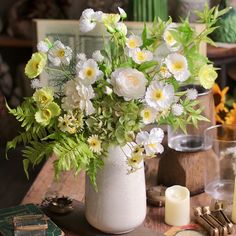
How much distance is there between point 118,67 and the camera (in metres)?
1.19

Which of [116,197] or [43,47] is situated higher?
[43,47]

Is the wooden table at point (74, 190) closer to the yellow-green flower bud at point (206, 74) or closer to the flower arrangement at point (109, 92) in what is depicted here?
the flower arrangement at point (109, 92)

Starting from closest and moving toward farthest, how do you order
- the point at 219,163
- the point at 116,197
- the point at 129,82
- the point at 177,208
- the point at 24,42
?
1. the point at 129,82
2. the point at 116,197
3. the point at 177,208
4. the point at 219,163
5. the point at 24,42

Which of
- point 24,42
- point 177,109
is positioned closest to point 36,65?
point 177,109

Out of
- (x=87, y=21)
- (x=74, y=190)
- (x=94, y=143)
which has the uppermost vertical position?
(x=87, y=21)

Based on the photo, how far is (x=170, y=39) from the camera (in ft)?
3.94

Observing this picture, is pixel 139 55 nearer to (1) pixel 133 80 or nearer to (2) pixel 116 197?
(1) pixel 133 80

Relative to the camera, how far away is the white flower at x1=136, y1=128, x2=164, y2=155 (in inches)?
46.8

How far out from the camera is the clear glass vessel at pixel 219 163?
61.6 inches

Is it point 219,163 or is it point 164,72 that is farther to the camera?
point 219,163

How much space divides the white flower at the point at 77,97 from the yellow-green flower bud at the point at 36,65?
6 cm

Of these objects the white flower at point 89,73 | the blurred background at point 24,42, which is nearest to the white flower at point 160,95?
the white flower at point 89,73

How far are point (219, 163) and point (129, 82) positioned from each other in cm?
56

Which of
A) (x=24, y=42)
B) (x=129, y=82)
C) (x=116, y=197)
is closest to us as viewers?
(x=129, y=82)
